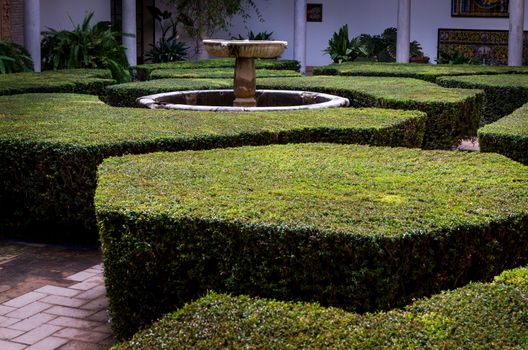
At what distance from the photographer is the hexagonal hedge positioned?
943 cm

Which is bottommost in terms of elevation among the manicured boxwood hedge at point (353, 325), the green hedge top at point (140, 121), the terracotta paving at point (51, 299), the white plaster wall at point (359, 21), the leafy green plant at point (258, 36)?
the terracotta paving at point (51, 299)

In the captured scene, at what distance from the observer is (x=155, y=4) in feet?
74.6

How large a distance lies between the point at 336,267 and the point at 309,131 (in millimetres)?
3473

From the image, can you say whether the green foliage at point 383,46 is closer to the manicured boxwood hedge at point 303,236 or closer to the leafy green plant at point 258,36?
the leafy green plant at point 258,36

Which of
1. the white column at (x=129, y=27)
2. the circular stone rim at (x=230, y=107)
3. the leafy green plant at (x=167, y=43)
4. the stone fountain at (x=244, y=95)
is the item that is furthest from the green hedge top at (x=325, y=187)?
the leafy green plant at (x=167, y=43)

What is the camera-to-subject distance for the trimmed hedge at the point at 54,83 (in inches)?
404

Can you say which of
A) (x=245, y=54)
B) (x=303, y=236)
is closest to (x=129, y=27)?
(x=245, y=54)

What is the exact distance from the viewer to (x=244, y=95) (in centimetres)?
997

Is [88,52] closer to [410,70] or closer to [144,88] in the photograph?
[144,88]

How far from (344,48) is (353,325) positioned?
1638cm

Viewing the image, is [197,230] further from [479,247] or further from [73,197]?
[73,197]

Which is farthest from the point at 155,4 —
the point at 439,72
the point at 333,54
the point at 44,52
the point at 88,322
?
the point at 88,322

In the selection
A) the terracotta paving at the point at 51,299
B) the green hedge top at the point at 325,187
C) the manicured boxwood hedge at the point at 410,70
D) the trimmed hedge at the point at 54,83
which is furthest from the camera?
the manicured boxwood hedge at the point at 410,70

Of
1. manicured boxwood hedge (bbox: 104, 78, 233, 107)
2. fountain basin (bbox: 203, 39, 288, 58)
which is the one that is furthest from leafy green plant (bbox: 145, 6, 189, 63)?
fountain basin (bbox: 203, 39, 288, 58)
